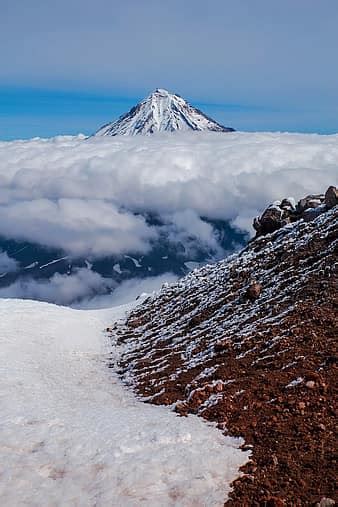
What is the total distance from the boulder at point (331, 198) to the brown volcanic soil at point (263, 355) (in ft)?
7.02

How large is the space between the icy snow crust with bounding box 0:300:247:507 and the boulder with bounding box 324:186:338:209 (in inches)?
972

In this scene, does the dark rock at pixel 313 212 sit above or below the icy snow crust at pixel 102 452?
above

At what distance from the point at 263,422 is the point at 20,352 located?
62.3 ft

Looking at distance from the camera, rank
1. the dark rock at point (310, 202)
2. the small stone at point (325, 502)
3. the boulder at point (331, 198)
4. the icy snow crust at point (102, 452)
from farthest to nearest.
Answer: the dark rock at point (310, 202), the boulder at point (331, 198), the icy snow crust at point (102, 452), the small stone at point (325, 502)

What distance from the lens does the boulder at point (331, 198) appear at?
4028cm

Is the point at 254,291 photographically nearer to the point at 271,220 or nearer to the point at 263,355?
the point at 263,355

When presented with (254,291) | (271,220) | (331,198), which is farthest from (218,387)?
(271,220)

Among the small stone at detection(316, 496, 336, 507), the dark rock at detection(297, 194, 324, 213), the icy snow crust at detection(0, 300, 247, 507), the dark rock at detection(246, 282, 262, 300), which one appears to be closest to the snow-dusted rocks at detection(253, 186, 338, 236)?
the dark rock at detection(297, 194, 324, 213)

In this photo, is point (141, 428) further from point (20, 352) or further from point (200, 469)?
point (20, 352)

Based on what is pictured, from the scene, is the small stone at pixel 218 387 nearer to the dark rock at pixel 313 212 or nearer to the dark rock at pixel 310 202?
the dark rock at pixel 313 212

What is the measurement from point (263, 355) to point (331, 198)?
23.8 m

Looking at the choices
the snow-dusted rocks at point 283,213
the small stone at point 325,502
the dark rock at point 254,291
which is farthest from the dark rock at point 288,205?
the small stone at point 325,502

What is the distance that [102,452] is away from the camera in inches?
554

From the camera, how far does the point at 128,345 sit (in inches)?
1284
